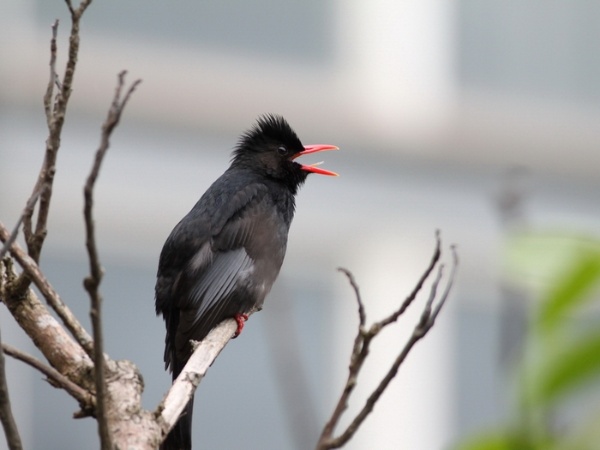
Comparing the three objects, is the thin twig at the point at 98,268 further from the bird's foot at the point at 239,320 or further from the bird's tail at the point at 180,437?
the bird's foot at the point at 239,320

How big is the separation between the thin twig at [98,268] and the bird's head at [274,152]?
338 centimetres

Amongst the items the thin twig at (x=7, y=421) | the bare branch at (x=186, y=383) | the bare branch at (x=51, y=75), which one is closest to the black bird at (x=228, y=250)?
the bare branch at (x=186, y=383)

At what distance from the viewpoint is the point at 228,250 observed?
4820mm

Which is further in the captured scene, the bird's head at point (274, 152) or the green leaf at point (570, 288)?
the bird's head at point (274, 152)

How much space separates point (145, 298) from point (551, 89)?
5476 mm

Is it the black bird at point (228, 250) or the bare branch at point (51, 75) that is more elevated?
the bare branch at point (51, 75)

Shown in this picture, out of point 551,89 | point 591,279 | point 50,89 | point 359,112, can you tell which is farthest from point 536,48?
point 591,279

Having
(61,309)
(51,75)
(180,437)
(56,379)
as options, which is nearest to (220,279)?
(180,437)

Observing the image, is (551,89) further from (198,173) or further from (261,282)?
(261,282)

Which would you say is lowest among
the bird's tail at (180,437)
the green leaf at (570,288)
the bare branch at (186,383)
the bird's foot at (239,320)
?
the bird's tail at (180,437)

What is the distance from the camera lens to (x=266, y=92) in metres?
12.0

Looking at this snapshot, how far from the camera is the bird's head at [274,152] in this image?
5.49m

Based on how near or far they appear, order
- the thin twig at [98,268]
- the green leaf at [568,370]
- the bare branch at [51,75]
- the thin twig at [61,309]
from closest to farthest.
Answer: the green leaf at [568,370]
the thin twig at [98,268]
the thin twig at [61,309]
the bare branch at [51,75]

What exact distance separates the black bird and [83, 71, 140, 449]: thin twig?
90.8 inches
